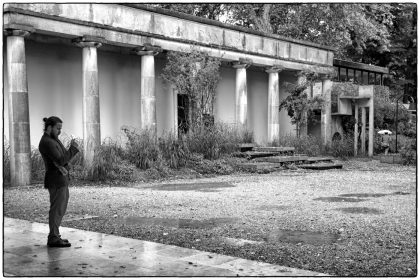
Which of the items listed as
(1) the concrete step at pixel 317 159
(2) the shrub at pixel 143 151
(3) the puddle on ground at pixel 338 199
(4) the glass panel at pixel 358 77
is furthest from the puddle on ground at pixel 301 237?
(4) the glass panel at pixel 358 77

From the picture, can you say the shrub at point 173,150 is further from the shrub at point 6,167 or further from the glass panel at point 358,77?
the glass panel at point 358,77

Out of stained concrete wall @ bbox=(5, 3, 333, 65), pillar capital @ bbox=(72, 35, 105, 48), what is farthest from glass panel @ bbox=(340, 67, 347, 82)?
pillar capital @ bbox=(72, 35, 105, 48)

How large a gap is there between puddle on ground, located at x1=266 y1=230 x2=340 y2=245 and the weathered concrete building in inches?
322

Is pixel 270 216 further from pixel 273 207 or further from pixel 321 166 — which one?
pixel 321 166

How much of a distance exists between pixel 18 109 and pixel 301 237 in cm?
885

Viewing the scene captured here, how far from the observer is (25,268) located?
5.62 metres

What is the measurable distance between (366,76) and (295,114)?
11733 millimetres

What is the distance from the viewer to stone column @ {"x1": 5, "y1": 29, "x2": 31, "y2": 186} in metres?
13.8

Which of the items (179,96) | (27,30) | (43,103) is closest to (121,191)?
(27,30)

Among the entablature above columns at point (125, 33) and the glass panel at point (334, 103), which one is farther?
the glass panel at point (334, 103)

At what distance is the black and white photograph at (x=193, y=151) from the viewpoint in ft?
21.4

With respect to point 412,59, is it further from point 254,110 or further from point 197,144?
point 197,144

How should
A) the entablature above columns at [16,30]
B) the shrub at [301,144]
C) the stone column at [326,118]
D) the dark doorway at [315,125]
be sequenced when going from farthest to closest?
the dark doorway at [315,125] < the stone column at [326,118] < the shrub at [301,144] < the entablature above columns at [16,30]

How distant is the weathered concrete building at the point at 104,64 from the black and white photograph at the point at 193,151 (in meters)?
0.05
